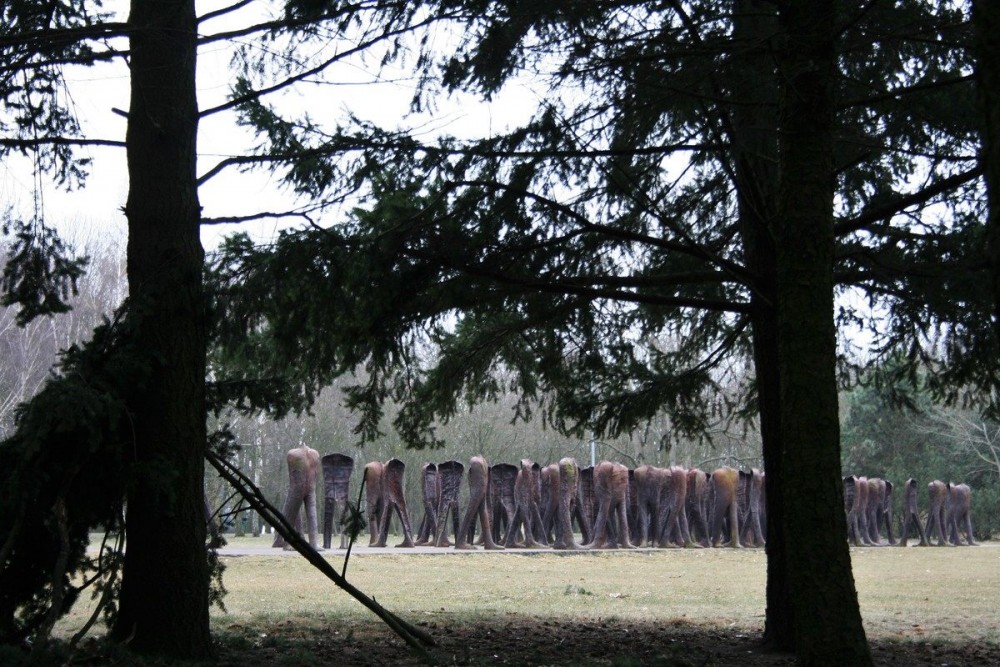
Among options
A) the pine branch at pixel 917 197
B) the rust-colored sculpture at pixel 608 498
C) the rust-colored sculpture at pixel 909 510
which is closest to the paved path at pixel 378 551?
the rust-colored sculpture at pixel 608 498

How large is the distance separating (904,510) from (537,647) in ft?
79.4

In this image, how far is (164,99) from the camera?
21.2ft

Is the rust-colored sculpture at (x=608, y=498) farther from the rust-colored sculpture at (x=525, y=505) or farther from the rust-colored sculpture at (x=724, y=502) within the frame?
the rust-colored sculpture at (x=724, y=502)

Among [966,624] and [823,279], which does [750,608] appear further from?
[823,279]

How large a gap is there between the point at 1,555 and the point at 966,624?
28.2ft

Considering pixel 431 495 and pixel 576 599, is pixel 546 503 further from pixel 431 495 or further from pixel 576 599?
pixel 576 599

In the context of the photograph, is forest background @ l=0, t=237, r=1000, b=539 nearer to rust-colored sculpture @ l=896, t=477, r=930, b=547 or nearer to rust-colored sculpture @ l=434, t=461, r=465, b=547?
rust-colored sculpture @ l=896, t=477, r=930, b=547

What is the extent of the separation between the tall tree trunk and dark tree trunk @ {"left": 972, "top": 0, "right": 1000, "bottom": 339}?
2220 millimetres

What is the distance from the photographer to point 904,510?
95.2 ft

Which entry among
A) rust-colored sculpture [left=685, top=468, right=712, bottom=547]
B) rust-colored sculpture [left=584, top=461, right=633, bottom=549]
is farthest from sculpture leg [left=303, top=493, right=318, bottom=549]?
rust-colored sculpture [left=685, top=468, right=712, bottom=547]

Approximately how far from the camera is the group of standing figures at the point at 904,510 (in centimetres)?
2777

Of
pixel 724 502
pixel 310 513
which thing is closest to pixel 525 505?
pixel 310 513

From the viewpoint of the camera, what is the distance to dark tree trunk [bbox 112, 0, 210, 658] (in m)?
6.00

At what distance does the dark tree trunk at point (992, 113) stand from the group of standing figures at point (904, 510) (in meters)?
24.5
